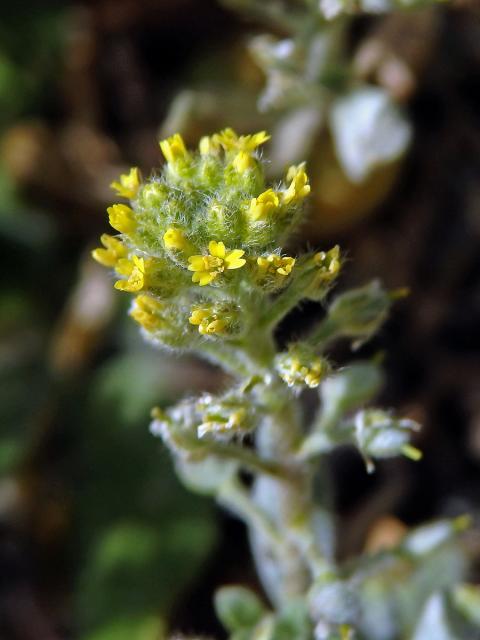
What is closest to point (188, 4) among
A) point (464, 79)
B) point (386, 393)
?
point (464, 79)

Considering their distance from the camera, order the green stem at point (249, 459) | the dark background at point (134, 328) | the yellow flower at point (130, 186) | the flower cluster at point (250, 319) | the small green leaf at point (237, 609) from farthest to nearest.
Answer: the dark background at point (134, 328), the small green leaf at point (237, 609), the green stem at point (249, 459), the yellow flower at point (130, 186), the flower cluster at point (250, 319)

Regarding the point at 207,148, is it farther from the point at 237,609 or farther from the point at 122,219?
the point at 237,609

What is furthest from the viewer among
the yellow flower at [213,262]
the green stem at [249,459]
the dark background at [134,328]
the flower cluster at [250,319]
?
the dark background at [134,328]

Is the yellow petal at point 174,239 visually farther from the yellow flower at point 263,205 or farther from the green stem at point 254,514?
the green stem at point 254,514

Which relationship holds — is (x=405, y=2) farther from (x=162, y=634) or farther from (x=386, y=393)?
(x=162, y=634)

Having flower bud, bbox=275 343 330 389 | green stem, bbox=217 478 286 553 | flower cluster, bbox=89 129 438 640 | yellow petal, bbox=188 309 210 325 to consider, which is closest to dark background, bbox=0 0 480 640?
green stem, bbox=217 478 286 553

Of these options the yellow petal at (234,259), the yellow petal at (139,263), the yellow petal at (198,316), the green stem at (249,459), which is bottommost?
the green stem at (249,459)

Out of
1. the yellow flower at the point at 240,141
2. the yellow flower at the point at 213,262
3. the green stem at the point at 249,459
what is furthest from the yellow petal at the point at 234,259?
the green stem at the point at 249,459

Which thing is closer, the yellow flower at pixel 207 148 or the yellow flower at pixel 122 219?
the yellow flower at pixel 122 219

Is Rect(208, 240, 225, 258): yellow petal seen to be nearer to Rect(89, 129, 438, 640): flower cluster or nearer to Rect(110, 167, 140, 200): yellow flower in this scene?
Rect(89, 129, 438, 640): flower cluster
